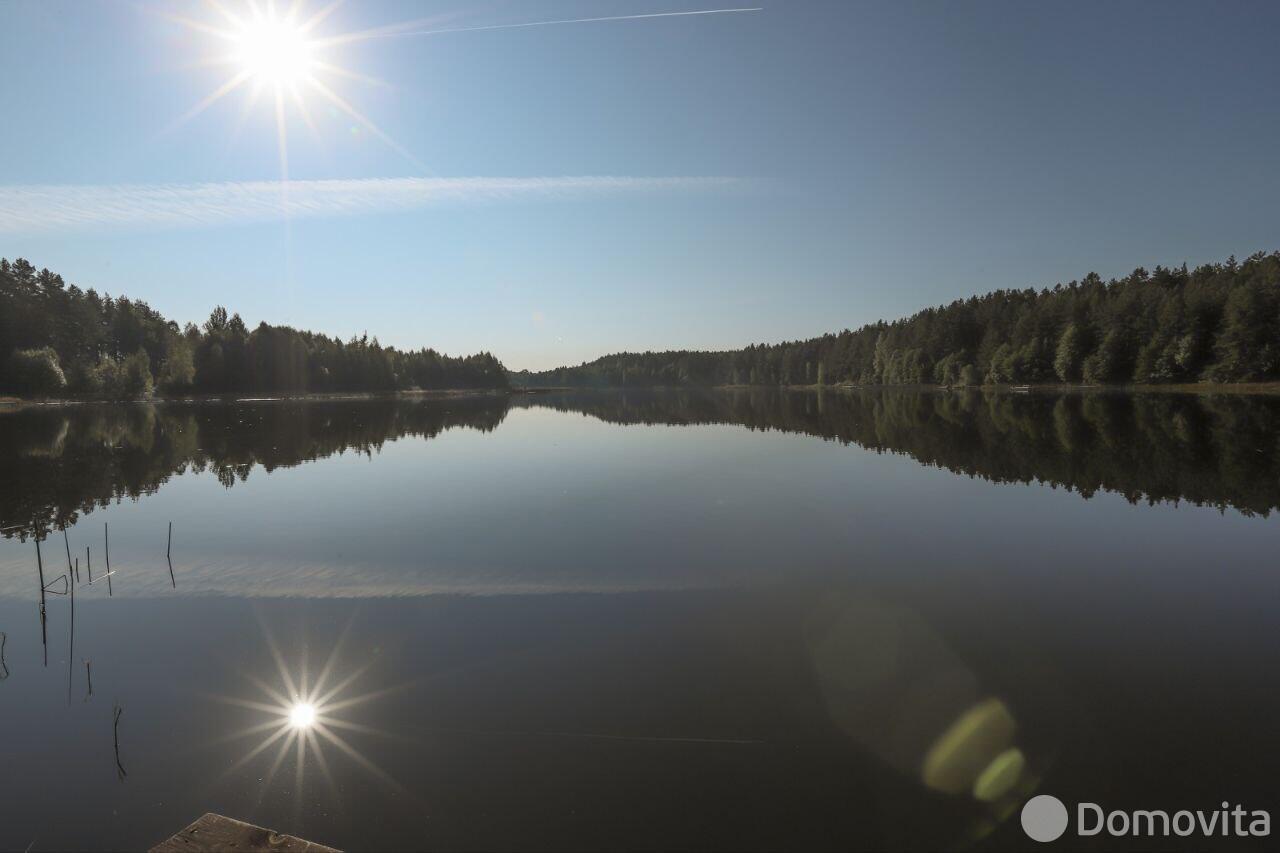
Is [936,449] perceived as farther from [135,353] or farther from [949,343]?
[135,353]

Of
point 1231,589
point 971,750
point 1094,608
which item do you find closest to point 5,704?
point 971,750

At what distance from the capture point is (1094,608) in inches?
476

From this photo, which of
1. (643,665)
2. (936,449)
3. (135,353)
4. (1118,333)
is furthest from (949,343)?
(135,353)

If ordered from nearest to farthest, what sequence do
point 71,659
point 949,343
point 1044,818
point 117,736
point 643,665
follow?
point 1044,818 < point 117,736 < point 643,665 < point 71,659 < point 949,343

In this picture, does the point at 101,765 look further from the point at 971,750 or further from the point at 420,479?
the point at 420,479

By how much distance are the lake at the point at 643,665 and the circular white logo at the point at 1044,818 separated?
0.45ft

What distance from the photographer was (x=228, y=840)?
18.2 feet

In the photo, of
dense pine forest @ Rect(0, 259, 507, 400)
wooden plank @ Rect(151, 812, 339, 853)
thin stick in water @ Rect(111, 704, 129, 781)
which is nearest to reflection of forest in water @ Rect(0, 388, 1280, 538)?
thin stick in water @ Rect(111, 704, 129, 781)

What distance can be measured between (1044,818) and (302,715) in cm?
972

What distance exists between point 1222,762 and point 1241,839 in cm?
134

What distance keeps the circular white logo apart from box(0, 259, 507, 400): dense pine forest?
481 feet

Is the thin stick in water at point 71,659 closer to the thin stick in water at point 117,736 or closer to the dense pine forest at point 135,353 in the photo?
the thin stick in water at point 117,736

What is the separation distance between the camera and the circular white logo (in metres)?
6.29

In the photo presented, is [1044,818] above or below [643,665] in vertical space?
below
